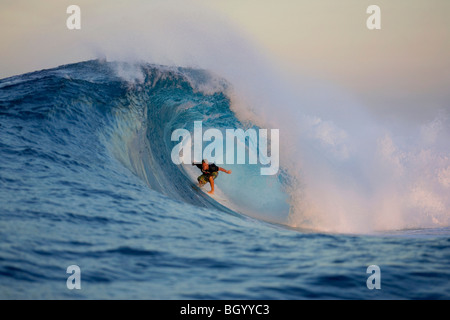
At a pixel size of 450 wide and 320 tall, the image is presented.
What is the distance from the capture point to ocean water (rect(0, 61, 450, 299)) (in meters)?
3.75

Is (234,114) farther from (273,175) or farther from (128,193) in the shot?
(128,193)

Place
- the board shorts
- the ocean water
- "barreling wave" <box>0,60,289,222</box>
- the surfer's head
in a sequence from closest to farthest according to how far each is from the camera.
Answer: the ocean water
"barreling wave" <box>0,60,289,222</box>
the surfer's head
the board shorts

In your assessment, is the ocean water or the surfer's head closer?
the ocean water

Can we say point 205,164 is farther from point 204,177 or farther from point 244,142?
point 244,142

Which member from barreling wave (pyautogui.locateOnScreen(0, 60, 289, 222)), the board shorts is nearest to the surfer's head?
the board shorts

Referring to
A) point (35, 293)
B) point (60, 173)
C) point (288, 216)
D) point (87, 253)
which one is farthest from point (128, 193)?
point (288, 216)

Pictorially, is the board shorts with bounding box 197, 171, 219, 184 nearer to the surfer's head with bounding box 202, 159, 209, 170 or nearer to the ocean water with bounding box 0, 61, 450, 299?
the surfer's head with bounding box 202, 159, 209, 170

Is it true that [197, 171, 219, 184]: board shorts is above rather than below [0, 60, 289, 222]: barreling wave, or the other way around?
below

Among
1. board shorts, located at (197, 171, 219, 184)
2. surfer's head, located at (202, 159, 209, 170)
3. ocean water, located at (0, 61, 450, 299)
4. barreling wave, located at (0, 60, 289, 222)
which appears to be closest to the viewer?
ocean water, located at (0, 61, 450, 299)

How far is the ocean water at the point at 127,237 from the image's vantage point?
3.75 m

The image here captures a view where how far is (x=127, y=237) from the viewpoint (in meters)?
4.87

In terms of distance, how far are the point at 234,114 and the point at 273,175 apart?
7.32 ft

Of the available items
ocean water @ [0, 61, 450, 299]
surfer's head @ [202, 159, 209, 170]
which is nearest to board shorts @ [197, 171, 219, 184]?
surfer's head @ [202, 159, 209, 170]

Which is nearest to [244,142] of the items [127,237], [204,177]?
[204,177]
